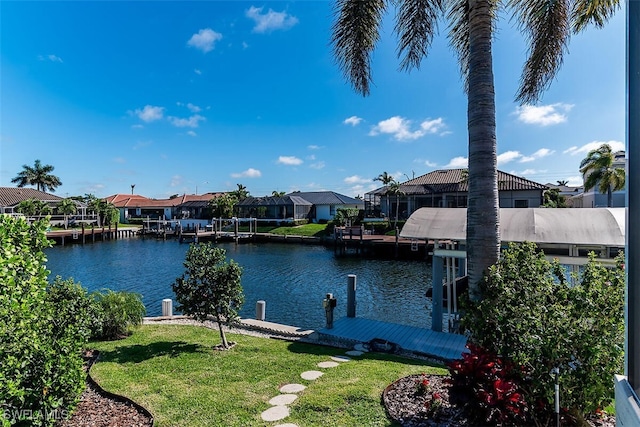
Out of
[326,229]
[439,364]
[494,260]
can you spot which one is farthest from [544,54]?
[326,229]

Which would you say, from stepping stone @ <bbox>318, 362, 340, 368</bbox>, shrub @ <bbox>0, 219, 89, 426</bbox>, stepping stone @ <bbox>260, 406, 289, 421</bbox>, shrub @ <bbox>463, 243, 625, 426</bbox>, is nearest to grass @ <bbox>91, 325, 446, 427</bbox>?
stepping stone @ <bbox>260, 406, 289, 421</bbox>

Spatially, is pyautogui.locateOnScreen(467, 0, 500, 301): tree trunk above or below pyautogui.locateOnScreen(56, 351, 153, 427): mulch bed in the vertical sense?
above

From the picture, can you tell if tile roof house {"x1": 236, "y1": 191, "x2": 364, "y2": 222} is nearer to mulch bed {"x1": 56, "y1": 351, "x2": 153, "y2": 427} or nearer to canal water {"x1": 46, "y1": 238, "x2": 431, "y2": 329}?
canal water {"x1": 46, "y1": 238, "x2": 431, "y2": 329}

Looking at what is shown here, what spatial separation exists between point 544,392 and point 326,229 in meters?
42.2

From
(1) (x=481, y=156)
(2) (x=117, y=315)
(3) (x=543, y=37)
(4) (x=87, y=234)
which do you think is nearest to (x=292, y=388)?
(1) (x=481, y=156)

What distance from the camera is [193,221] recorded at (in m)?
60.7

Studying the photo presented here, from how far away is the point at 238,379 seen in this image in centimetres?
601

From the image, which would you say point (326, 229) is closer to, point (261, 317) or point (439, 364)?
point (261, 317)

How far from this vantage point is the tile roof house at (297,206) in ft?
187

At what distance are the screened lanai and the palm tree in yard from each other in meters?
3.00

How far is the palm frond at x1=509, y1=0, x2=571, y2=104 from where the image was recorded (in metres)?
7.20

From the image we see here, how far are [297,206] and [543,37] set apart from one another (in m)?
50.2

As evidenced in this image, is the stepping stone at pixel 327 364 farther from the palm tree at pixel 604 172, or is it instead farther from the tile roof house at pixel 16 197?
the tile roof house at pixel 16 197

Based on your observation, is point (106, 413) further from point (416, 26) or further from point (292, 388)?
point (416, 26)
